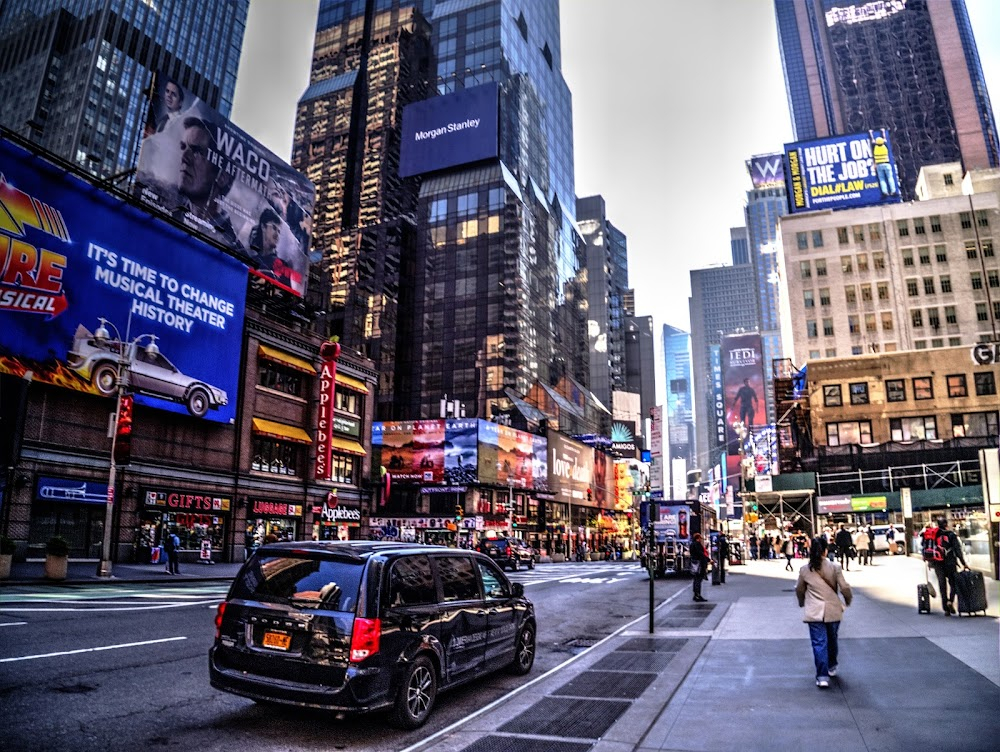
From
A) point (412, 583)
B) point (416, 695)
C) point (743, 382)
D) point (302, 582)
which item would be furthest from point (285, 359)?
point (743, 382)

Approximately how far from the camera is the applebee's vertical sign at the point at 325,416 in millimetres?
41875

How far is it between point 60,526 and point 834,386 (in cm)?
5486

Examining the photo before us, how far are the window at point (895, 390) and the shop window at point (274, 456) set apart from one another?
46.6 m

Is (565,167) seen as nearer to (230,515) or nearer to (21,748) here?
(230,515)

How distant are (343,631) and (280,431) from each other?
35.7 meters

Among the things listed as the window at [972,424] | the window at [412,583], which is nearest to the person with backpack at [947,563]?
the window at [412,583]

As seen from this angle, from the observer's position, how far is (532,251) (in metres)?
103

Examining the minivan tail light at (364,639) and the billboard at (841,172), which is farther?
the billboard at (841,172)

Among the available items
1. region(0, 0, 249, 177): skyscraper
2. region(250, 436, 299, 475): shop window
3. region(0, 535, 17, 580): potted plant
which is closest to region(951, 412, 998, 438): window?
region(250, 436, 299, 475): shop window

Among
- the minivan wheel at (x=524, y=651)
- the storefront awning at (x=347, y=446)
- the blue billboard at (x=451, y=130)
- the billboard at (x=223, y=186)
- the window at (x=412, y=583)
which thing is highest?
the blue billboard at (x=451, y=130)

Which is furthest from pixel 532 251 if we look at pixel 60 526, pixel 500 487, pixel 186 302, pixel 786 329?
pixel 60 526

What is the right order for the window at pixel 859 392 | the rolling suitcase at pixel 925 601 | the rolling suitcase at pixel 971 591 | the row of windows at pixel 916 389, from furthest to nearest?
the window at pixel 859 392, the row of windows at pixel 916 389, the rolling suitcase at pixel 925 601, the rolling suitcase at pixel 971 591

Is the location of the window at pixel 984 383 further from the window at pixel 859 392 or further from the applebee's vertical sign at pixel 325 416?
the applebee's vertical sign at pixel 325 416

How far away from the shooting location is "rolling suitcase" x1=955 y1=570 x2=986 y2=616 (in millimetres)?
12477
